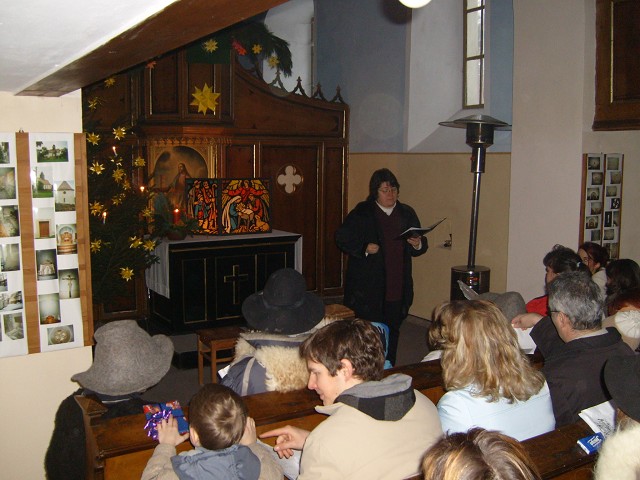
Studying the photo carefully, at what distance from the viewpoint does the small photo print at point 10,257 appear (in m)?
2.92

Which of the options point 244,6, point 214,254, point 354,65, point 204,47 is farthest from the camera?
point 354,65

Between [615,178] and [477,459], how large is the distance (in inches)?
184

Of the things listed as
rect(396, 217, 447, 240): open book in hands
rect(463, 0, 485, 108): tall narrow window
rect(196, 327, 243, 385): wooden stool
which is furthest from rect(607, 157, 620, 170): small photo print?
rect(196, 327, 243, 385): wooden stool

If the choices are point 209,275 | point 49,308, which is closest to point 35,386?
point 49,308

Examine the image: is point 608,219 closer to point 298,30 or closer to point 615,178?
point 615,178

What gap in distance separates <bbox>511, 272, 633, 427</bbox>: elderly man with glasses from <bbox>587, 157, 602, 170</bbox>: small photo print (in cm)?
254

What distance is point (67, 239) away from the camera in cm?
304

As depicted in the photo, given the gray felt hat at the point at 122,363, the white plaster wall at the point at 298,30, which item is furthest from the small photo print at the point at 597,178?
the white plaster wall at the point at 298,30

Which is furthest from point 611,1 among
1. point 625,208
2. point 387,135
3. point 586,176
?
point 387,135

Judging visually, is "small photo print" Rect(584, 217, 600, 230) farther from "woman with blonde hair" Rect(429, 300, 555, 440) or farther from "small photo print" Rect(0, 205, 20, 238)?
"small photo print" Rect(0, 205, 20, 238)

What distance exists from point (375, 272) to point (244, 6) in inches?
144

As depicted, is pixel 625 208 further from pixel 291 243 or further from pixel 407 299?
pixel 291 243

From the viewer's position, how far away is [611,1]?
4.77 metres

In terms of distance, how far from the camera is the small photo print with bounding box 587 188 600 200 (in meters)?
5.07
